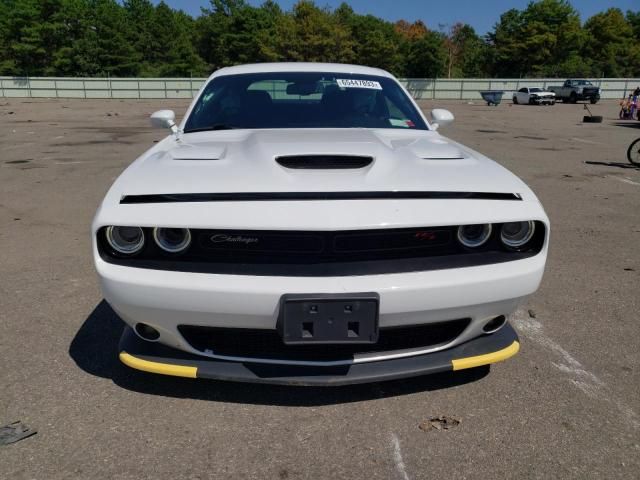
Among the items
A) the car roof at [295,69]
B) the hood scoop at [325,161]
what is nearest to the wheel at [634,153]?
the car roof at [295,69]

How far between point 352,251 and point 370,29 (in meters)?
72.0

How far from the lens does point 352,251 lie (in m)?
2.09

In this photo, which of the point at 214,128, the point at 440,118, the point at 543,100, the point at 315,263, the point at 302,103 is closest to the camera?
the point at 315,263

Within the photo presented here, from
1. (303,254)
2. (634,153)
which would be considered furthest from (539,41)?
(303,254)

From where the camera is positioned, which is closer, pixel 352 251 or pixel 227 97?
pixel 352 251

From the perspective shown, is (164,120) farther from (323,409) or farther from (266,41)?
(266,41)

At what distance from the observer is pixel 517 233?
2291 millimetres

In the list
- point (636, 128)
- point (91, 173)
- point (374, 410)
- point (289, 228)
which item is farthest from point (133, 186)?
point (636, 128)

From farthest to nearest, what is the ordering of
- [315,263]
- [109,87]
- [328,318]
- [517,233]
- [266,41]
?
[266,41] < [109,87] < [517,233] < [315,263] < [328,318]

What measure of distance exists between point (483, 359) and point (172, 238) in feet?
4.65

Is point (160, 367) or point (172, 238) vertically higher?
point (172, 238)

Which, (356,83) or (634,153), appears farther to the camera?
(634,153)

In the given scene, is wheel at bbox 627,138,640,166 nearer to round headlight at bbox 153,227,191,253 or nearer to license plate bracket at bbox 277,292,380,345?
license plate bracket at bbox 277,292,380,345

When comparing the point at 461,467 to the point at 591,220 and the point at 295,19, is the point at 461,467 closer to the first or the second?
the point at 591,220
